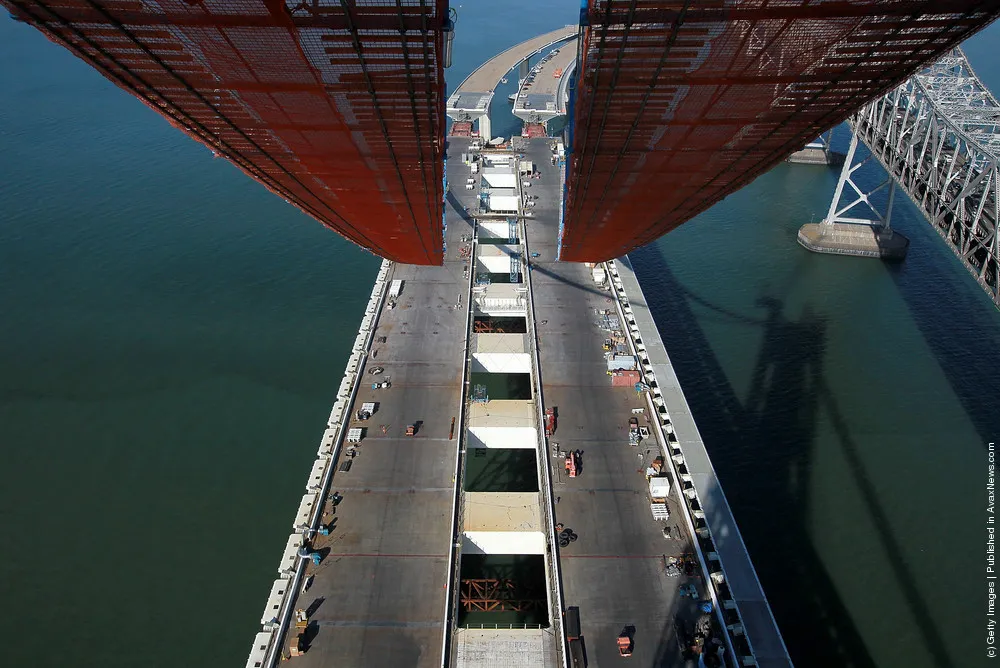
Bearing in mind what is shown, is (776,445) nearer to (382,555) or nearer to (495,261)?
(495,261)

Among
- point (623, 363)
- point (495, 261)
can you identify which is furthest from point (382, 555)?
point (495, 261)

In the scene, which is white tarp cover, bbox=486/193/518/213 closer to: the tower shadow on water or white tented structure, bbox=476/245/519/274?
white tented structure, bbox=476/245/519/274

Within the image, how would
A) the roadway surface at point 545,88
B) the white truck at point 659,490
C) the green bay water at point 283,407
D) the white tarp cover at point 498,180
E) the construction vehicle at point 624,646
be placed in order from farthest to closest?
1. the roadway surface at point 545,88
2. the white tarp cover at point 498,180
3. the green bay water at point 283,407
4. the white truck at point 659,490
5. the construction vehicle at point 624,646

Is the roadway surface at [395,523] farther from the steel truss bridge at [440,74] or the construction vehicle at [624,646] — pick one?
the steel truss bridge at [440,74]

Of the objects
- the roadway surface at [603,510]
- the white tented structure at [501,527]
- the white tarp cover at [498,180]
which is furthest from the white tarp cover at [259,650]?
the white tarp cover at [498,180]

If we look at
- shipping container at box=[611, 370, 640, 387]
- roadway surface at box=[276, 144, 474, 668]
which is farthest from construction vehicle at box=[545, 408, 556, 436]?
roadway surface at box=[276, 144, 474, 668]

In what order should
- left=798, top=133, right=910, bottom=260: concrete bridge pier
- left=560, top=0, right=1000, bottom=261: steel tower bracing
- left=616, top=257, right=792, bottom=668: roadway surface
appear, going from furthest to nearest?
left=798, top=133, right=910, bottom=260: concrete bridge pier
left=616, top=257, right=792, bottom=668: roadway surface
left=560, top=0, right=1000, bottom=261: steel tower bracing

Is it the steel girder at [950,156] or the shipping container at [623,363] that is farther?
the steel girder at [950,156]
